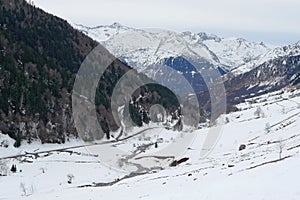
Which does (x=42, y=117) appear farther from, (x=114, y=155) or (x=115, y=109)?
(x=115, y=109)

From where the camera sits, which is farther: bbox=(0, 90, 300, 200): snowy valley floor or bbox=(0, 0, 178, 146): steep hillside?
bbox=(0, 0, 178, 146): steep hillside

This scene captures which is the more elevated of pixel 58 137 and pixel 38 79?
pixel 38 79

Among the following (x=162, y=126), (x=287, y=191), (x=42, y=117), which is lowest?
(x=162, y=126)

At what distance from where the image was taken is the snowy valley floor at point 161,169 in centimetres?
2634

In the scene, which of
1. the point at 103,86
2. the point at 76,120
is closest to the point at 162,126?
the point at 103,86

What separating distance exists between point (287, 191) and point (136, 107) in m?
164

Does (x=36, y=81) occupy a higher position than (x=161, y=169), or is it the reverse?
(x=36, y=81)

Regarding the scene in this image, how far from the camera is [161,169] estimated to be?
7906cm

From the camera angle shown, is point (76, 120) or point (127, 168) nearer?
point (127, 168)

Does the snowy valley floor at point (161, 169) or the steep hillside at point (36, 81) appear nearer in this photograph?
the snowy valley floor at point (161, 169)

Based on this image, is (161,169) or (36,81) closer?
(161,169)

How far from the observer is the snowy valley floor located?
2634cm

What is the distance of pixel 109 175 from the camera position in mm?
86375

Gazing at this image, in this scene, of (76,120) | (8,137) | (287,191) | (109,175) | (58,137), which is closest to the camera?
(287,191)
